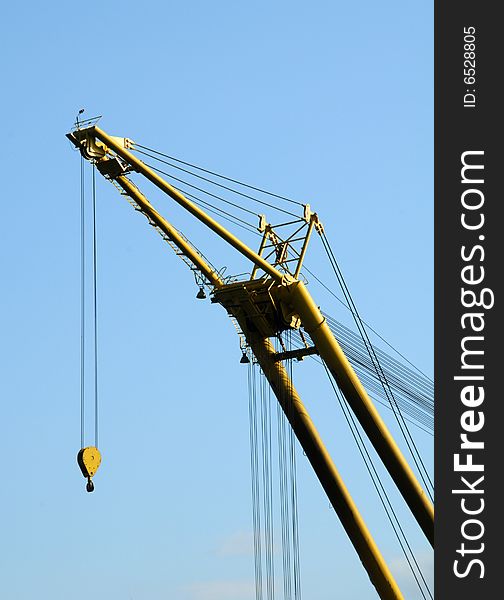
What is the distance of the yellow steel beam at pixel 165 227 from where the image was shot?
178 ft

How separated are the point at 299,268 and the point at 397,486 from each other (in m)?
9.86

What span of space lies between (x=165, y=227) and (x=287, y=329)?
6.47 meters

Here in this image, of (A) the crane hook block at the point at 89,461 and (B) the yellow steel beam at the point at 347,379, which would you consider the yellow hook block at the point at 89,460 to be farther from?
(B) the yellow steel beam at the point at 347,379

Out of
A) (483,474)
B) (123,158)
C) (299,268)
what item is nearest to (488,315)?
(483,474)

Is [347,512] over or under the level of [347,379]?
under

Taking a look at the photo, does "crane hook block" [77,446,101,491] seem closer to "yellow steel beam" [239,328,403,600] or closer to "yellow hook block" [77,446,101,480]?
"yellow hook block" [77,446,101,480]

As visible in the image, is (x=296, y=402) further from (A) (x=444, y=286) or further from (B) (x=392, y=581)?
(A) (x=444, y=286)

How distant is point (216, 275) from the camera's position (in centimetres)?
5406

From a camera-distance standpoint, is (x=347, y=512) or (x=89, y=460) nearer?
(x=89, y=460)

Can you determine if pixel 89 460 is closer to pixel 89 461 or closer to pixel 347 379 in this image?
pixel 89 461

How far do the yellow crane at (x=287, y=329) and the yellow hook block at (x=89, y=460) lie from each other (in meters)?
9.11

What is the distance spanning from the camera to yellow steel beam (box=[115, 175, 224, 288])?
178ft

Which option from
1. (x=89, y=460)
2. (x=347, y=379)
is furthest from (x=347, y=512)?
(x=89, y=460)

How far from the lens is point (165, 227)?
5428 cm
